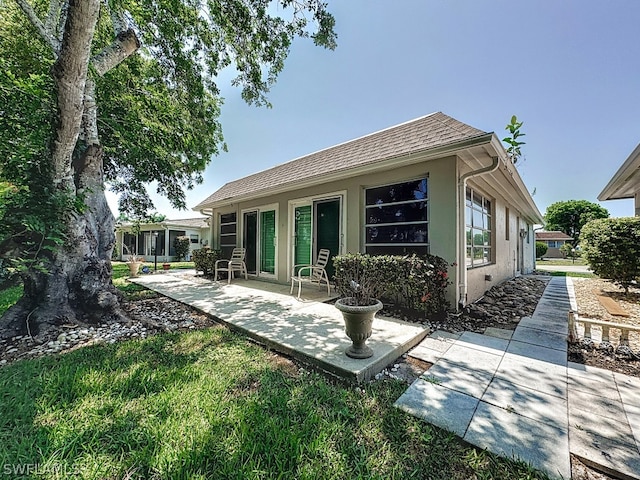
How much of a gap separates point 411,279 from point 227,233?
26.3 ft

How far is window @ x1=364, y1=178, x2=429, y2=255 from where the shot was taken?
4.89 metres

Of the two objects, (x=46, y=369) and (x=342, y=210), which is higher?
(x=342, y=210)

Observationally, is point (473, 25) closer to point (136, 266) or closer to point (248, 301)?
point (248, 301)

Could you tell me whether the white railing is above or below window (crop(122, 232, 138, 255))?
below

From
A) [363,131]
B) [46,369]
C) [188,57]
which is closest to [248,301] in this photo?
[46,369]

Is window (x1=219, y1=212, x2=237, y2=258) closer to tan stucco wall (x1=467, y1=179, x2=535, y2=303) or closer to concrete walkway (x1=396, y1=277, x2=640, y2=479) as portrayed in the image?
tan stucco wall (x1=467, y1=179, x2=535, y2=303)

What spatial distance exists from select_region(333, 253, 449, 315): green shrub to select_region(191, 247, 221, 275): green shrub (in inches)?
241

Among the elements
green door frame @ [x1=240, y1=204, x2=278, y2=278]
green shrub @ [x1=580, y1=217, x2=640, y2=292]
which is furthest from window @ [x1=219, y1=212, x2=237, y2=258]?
green shrub @ [x1=580, y1=217, x2=640, y2=292]

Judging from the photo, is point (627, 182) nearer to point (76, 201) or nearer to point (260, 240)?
point (260, 240)

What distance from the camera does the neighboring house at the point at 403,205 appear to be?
441cm

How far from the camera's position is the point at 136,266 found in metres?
10.2

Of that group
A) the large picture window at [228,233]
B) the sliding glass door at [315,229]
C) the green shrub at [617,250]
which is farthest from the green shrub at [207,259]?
the green shrub at [617,250]

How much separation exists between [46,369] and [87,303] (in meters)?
1.83

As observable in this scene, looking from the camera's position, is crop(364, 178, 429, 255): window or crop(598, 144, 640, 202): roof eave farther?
crop(598, 144, 640, 202): roof eave
